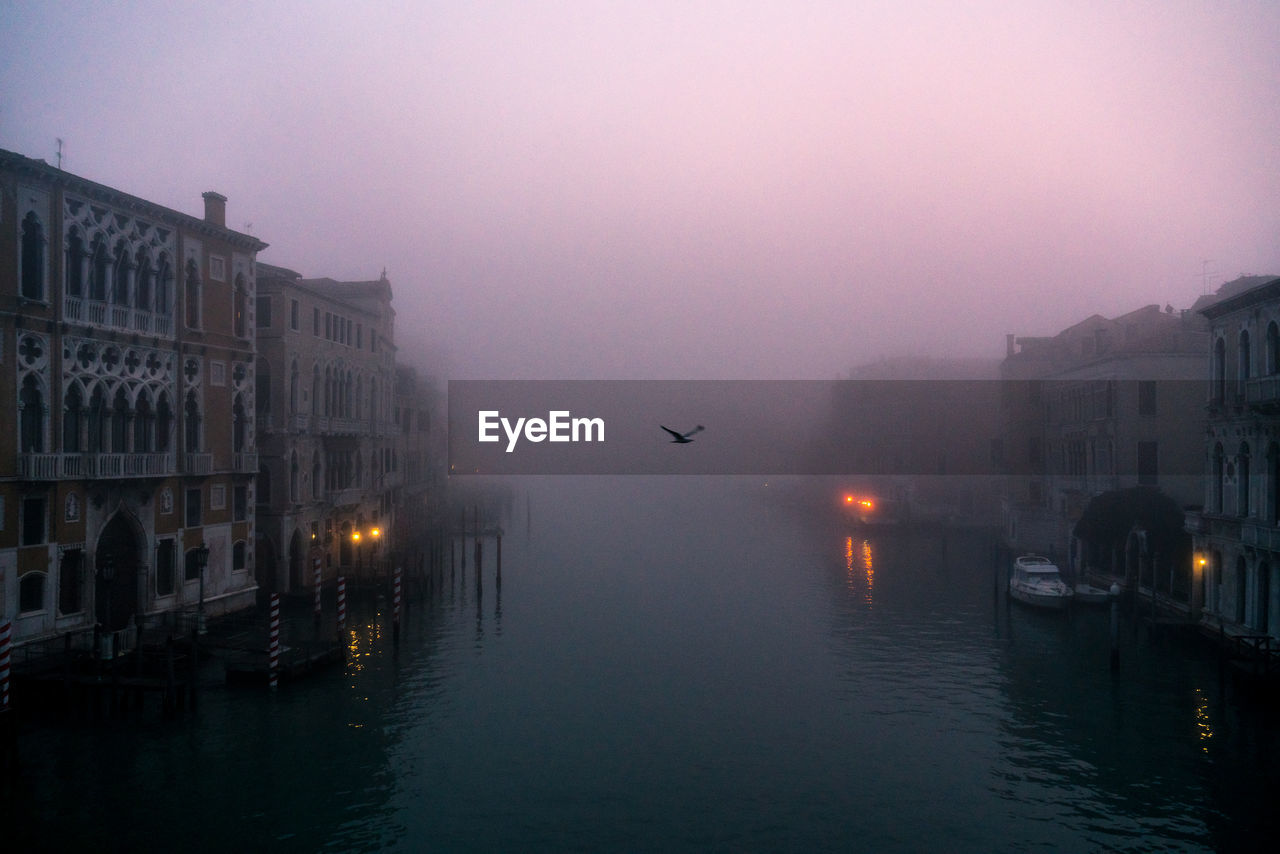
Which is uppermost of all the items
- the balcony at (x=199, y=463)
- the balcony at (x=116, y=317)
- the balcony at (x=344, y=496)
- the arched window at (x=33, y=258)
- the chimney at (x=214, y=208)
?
the chimney at (x=214, y=208)

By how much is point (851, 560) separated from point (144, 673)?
4210cm

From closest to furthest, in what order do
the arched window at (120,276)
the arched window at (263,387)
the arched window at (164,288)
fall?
the arched window at (120,276) < the arched window at (164,288) < the arched window at (263,387)

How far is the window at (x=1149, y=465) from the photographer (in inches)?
1639

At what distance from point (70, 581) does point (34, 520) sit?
2028mm

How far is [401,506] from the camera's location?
52.9m

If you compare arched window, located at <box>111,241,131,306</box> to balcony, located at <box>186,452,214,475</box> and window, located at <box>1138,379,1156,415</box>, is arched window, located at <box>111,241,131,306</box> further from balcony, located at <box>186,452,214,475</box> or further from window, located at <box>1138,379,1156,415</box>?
window, located at <box>1138,379,1156,415</box>

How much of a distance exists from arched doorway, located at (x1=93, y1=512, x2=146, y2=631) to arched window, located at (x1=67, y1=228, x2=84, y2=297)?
240 inches

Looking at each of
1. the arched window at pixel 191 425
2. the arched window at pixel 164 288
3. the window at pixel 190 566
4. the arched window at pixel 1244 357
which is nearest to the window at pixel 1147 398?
the arched window at pixel 1244 357

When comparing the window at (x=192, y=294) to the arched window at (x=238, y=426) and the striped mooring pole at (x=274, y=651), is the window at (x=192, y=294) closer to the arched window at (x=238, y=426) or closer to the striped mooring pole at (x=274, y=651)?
the arched window at (x=238, y=426)

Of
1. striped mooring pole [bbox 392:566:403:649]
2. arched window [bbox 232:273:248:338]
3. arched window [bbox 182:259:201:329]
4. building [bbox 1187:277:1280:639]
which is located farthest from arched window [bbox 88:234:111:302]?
building [bbox 1187:277:1280:639]

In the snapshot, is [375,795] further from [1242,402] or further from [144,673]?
[1242,402]

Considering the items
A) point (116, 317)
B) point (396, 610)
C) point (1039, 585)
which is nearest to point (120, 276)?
point (116, 317)

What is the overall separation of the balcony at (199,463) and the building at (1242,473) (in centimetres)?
3029

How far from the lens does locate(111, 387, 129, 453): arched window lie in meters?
26.0
